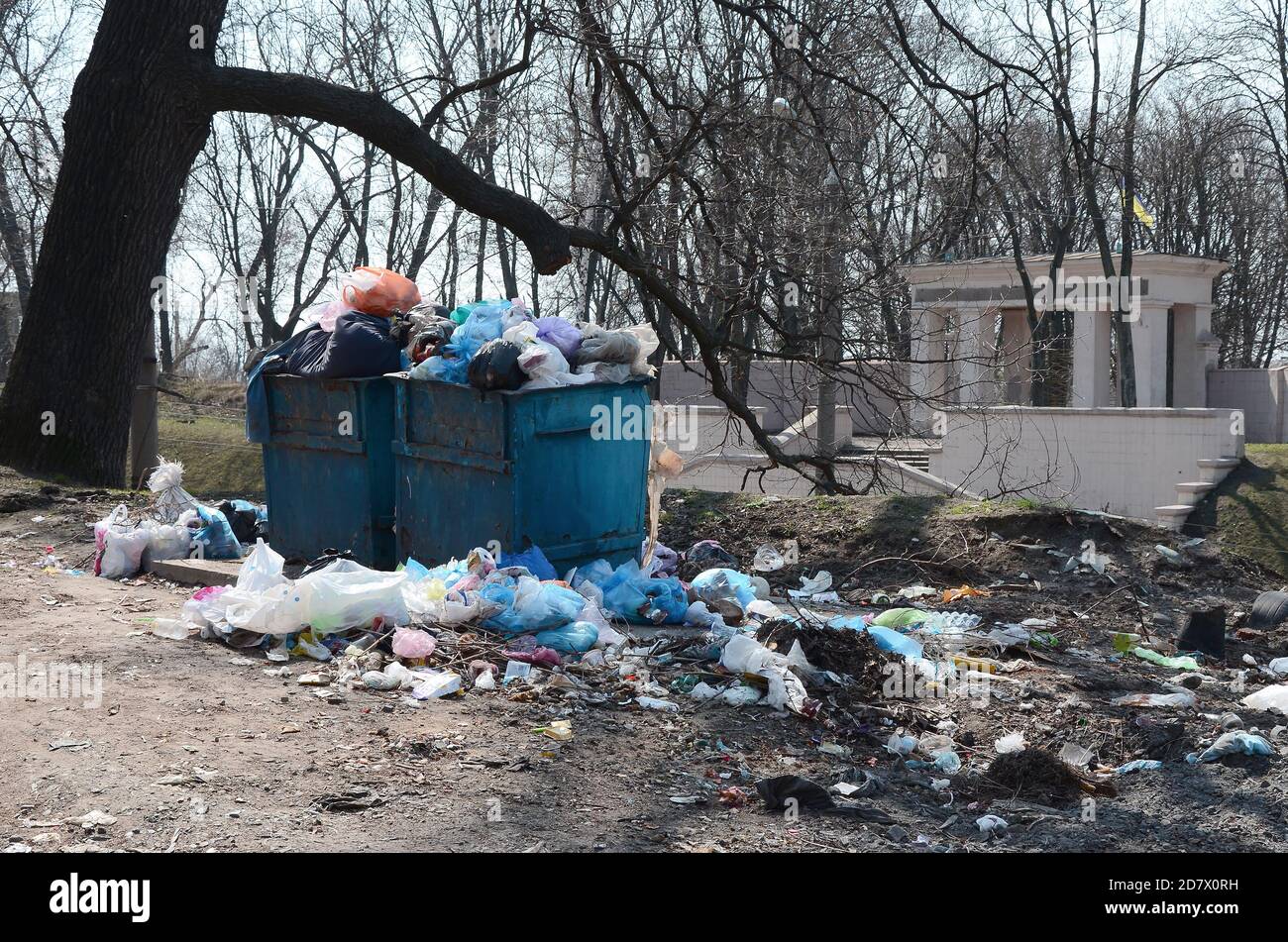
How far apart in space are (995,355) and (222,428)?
17037mm

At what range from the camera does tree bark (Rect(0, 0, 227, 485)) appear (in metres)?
9.39

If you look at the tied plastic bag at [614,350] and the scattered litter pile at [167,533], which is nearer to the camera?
the tied plastic bag at [614,350]

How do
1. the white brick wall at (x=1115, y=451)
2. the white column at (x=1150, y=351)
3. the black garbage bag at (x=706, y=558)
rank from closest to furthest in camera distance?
the black garbage bag at (x=706, y=558) < the white brick wall at (x=1115, y=451) < the white column at (x=1150, y=351)

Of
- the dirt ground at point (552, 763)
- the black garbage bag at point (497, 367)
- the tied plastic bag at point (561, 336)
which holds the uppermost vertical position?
the tied plastic bag at point (561, 336)

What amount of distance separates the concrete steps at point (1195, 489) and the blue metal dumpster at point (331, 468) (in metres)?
13.0

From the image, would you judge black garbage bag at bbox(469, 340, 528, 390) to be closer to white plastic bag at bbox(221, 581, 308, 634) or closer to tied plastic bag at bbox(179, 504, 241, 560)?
white plastic bag at bbox(221, 581, 308, 634)

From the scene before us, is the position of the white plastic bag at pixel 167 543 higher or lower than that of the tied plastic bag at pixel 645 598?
higher

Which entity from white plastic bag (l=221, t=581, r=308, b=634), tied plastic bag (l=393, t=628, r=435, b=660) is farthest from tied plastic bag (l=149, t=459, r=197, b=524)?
tied plastic bag (l=393, t=628, r=435, b=660)

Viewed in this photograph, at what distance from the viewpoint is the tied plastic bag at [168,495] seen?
312 inches

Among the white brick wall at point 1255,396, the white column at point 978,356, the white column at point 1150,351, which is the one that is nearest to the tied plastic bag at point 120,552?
the white column at point 978,356

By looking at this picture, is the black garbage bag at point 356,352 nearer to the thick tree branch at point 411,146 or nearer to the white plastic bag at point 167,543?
the white plastic bag at point 167,543

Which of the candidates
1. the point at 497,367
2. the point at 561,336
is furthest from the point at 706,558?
the point at 497,367

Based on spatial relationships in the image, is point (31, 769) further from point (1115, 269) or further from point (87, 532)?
point (1115, 269)

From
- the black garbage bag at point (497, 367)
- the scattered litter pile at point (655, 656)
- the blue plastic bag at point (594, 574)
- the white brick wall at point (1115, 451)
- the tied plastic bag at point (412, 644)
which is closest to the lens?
the scattered litter pile at point (655, 656)
